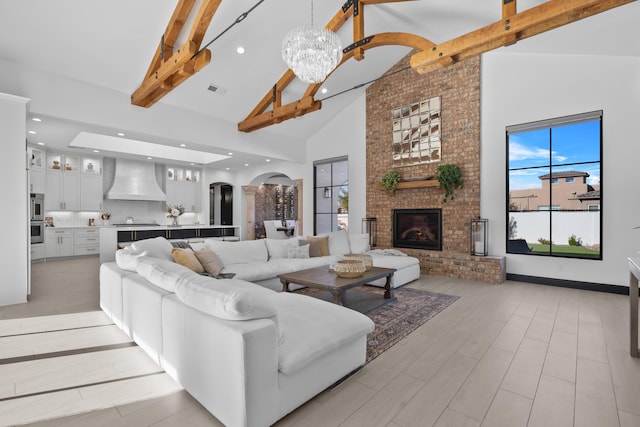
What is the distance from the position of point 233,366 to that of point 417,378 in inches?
52.8

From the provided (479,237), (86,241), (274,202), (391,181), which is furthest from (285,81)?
(274,202)

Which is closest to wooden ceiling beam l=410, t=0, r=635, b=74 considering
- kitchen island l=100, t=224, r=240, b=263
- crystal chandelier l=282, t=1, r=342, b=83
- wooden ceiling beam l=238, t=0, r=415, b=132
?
wooden ceiling beam l=238, t=0, r=415, b=132

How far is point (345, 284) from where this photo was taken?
11.2 feet

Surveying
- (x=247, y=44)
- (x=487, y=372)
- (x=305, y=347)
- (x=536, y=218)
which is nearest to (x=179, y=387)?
(x=305, y=347)

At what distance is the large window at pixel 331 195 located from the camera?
25.9ft

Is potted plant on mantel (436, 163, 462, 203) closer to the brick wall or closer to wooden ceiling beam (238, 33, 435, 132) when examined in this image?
the brick wall

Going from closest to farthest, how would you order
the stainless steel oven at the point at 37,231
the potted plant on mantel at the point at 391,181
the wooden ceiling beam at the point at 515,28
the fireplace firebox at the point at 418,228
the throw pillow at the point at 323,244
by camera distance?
1. the wooden ceiling beam at the point at 515,28
2. the throw pillow at the point at 323,244
3. the fireplace firebox at the point at 418,228
4. the potted plant on mantel at the point at 391,181
5. the stainless steel oven at the point at 37,231

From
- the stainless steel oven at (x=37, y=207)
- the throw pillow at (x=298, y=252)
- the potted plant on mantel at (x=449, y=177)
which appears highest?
the potted plant on mantel at (x=449, y=177)

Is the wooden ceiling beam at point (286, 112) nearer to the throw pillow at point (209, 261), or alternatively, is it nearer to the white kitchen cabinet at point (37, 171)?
the throw pillow at point (209, 261)

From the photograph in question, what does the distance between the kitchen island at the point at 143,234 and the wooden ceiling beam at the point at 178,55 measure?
2.94 metres

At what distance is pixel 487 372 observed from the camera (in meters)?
2.23

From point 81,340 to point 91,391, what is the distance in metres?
1.07

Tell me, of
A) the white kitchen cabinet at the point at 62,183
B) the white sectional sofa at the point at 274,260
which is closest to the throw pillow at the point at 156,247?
the white sectional sofa at the point at 274,260

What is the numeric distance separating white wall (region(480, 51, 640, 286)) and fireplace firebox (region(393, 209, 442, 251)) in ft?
3.00
